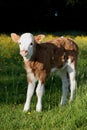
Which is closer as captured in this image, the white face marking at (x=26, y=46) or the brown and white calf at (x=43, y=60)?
the white face marking at (x=26, y=46)

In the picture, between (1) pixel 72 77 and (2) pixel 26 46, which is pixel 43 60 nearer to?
(2) pixel 26 46

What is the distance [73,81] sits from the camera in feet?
33.8

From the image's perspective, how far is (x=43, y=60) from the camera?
9.41 m

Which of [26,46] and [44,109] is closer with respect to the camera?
[26,46]
